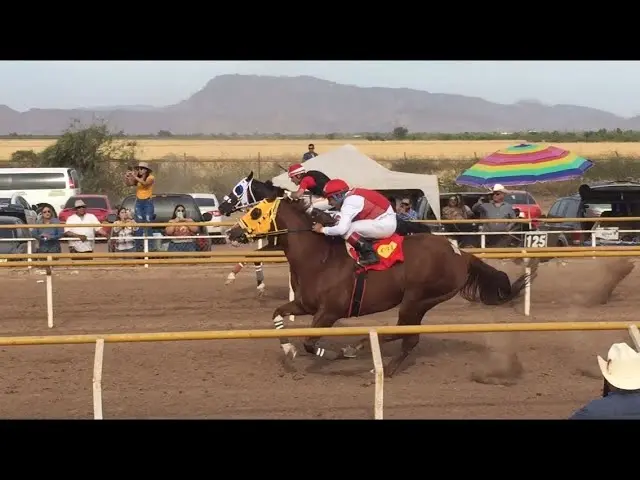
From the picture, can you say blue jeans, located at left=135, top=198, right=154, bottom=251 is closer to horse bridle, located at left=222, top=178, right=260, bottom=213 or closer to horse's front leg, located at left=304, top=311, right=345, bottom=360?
horse bridle, located at left=222, top=178, right=260, bottom=213

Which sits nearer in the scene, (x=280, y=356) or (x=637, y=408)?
(x=637, y=408)

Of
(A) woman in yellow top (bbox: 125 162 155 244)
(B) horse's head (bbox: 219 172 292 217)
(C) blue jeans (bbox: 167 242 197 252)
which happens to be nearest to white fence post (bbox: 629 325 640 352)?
(B) horse's head (bbox: 219 172 292 217)

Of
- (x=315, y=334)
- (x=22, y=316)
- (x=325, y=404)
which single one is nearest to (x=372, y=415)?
(x=325, y=404)

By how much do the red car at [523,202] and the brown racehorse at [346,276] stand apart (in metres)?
11.4

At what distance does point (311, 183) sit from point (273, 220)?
0.55m

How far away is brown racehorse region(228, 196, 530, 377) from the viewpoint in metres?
8.54

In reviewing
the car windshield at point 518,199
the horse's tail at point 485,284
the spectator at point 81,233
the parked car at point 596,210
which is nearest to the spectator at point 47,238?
the spectator at point 81,233

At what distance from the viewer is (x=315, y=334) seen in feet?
18.7

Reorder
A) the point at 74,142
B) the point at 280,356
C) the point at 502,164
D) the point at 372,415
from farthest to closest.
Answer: the point at 74,142 → the point at 502,164 → the point at 280,356 → the point at 372,415

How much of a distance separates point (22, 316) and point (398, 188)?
30.5ft

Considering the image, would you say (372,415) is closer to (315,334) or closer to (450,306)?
(315,334)

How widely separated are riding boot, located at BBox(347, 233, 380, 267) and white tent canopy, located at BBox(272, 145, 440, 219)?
33.4 ft

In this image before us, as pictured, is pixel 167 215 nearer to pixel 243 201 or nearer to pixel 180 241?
pixel 180 241

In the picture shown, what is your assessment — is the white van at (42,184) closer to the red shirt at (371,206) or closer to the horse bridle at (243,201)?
the horse bridle at (243,201)
